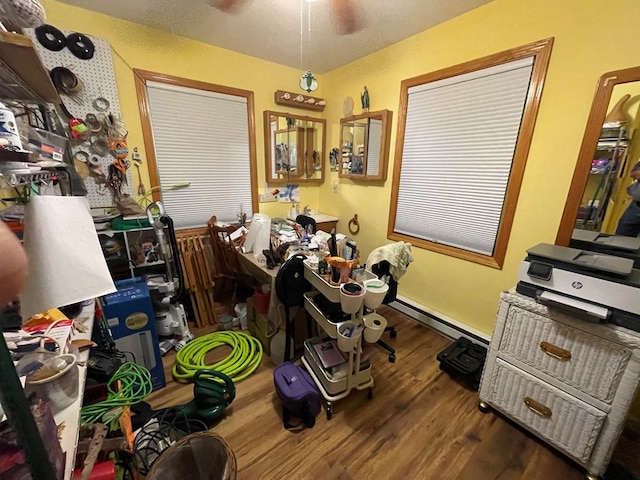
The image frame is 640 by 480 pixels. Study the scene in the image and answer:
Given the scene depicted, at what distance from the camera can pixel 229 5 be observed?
1.73 metres

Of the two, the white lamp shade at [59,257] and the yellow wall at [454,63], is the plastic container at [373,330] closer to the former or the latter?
the yellow wall at [454,63]

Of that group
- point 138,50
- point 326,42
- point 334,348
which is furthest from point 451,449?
point 138,50

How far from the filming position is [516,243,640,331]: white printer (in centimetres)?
110

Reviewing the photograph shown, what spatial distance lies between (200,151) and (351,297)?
7.38ft

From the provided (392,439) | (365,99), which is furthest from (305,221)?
(392,439)

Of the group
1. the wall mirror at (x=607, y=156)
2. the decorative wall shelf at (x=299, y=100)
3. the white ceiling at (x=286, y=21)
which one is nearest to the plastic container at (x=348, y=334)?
the wall mirror at (x=607, y=156)

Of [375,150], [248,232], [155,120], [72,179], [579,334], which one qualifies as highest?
[155,120]

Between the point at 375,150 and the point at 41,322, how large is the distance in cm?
277

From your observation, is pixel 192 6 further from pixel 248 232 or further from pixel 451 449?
pixel 451 449

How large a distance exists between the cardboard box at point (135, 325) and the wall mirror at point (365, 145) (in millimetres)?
2306

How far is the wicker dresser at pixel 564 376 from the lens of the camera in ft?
3.73

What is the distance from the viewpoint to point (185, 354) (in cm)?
201

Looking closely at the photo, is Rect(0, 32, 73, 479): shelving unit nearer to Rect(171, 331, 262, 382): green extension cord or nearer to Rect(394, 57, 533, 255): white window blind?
Rect(171, 331, 262, 382): green extension cord

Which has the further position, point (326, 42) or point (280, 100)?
point (280, 100)
